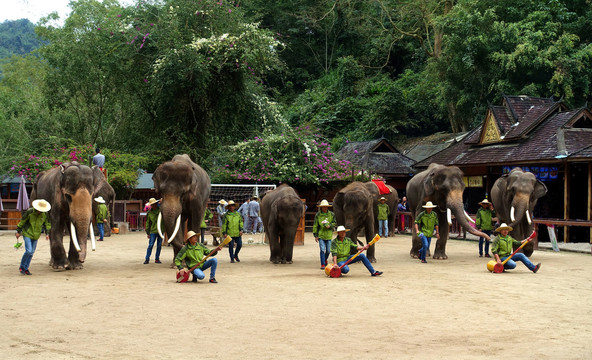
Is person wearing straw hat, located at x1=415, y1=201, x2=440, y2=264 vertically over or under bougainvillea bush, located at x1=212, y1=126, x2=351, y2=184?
under

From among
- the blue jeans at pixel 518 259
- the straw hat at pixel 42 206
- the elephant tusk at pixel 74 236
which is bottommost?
the blue jeans at pixel 518 259

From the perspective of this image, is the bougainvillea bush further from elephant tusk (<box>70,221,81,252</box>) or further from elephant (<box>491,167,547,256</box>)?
elephant tusk (<box>70,221,81,252</box>)

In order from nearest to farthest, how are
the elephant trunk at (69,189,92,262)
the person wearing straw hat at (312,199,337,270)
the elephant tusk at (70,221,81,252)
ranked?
the elephant tusk at (70,221,81,252) < the elephant trunk at (69,189,92,262) < the person wearing straw hat at (312,199,337,270)

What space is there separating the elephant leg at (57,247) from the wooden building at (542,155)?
1438cm

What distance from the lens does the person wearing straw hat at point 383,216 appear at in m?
28.5

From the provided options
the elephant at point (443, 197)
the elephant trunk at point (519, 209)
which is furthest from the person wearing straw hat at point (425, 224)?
the elephant trunk at point (519, 209)

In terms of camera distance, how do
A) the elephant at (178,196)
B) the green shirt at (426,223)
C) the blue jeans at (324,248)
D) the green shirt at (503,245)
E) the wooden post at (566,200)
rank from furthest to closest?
the wooden post at (566,200) → the green shirt at (426,223) → the blue jeans at (324,248) → the elephant at (178,196) → the green shirt at (503,245)

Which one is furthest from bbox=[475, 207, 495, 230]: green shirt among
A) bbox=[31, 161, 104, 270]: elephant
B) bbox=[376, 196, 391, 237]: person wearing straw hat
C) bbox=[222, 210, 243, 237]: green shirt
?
bbox=[31, 161, 104, 270]: elephant

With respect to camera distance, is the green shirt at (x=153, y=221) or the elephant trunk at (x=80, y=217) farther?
the green shirt at (x=153, y=221)

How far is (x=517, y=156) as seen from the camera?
24.8 meters

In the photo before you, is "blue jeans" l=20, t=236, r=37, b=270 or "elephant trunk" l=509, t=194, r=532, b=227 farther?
"elephant trunk" l=509, t=194, r=532, b=227

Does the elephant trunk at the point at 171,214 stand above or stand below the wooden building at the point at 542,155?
below

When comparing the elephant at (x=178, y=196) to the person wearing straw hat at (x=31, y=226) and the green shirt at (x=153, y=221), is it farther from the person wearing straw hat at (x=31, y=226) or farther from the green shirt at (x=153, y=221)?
the person wearing straw hat at (x=31, y=226)

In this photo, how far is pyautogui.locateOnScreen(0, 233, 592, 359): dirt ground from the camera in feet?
25.8
